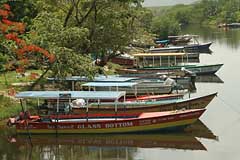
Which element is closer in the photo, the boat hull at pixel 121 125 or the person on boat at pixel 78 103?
the boat hull at pixel 121 125

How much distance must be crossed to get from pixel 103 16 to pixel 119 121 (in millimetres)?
12708

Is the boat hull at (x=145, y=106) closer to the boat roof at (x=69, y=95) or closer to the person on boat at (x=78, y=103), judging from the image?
the person on boat at (x=78, y=103)

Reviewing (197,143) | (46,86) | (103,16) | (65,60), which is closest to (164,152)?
(197,143)

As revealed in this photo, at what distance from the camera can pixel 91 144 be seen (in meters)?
22.9

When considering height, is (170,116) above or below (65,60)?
below

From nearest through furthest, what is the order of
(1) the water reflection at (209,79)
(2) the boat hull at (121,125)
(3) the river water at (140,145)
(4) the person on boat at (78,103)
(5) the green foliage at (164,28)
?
(3) the river water at (140,145) → (2) the boat hull at (121,125) → (4) the person on boat at (78,103) → (1) the water reflection at (209,79) → (5) the green foliage at (164,28)

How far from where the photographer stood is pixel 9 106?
26.5 m

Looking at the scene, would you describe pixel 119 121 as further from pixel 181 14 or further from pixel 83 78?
pixel 181 14

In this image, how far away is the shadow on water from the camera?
2162 centimetres

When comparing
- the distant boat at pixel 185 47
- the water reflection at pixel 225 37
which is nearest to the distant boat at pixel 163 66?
the distant boat at pixel 185 47

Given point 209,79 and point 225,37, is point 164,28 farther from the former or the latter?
point 209,79

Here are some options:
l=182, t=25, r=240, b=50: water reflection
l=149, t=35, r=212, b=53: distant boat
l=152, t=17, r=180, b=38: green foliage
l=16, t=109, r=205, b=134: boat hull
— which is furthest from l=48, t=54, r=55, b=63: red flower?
l=152, t=17, r=180, b=38: green foliage

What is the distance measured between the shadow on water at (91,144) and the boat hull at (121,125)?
250 millimetres

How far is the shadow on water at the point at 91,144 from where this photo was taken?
21.6 meters
